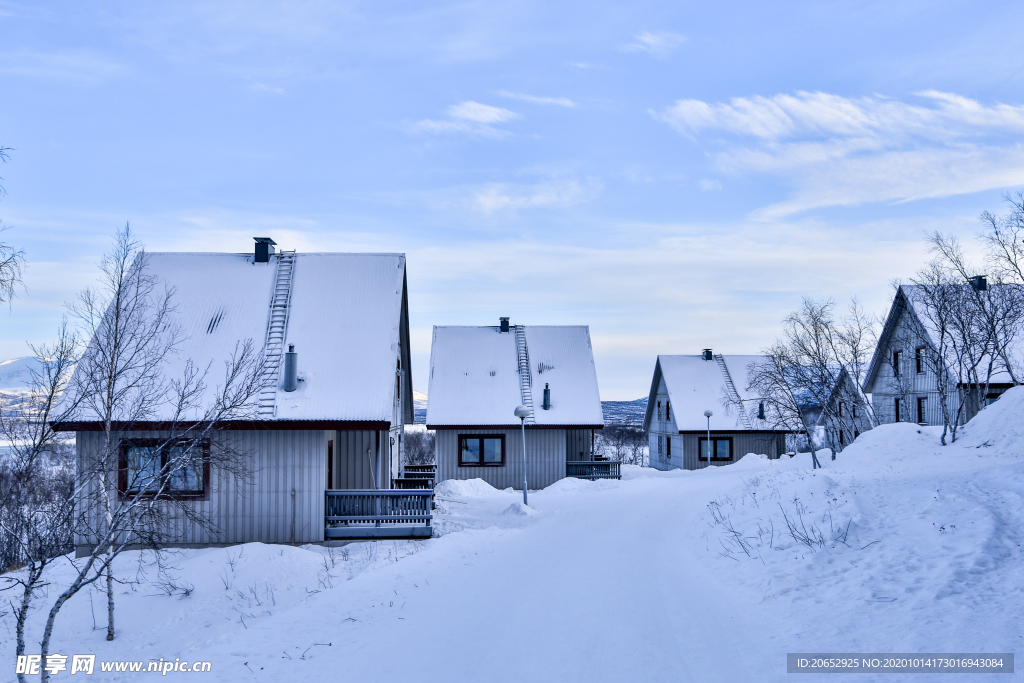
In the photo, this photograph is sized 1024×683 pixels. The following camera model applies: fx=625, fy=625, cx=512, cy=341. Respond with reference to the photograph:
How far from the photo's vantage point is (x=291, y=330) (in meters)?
17.2

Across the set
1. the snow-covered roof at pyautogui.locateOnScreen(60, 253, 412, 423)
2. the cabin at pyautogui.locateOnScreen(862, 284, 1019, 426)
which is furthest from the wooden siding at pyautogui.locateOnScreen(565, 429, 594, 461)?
the snow-covered roof at pyautogui.locateOnScreen(60, 253, 412, 423)

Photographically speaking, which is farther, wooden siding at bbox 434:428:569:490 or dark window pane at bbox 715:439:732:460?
dark window pane at bbox 715:439:732:460

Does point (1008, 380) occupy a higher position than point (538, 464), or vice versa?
point (1008, 380)

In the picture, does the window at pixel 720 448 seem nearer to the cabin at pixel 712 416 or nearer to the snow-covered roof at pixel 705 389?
the cabin at pixel 712 416

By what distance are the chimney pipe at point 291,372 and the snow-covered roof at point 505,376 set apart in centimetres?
1184

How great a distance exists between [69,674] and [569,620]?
7.80 m

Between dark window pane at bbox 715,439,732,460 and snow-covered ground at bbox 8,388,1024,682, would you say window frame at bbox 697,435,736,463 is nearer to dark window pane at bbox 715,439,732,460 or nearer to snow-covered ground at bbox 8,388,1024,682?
dark window pane at bbox 715,439,732,460

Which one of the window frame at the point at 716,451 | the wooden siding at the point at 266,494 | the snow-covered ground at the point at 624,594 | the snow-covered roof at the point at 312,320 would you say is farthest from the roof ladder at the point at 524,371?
the window frame at the point at 716,451

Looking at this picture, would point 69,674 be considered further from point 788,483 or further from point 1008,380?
point 1008,380

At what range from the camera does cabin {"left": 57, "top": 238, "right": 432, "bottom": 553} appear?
15008 mm

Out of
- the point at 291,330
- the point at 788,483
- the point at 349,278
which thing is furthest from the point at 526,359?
the point at 788,483

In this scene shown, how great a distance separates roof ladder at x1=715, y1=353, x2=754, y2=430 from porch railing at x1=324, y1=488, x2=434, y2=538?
25.3 meters

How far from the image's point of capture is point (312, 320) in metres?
17.6

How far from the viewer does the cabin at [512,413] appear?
91.7 feet
